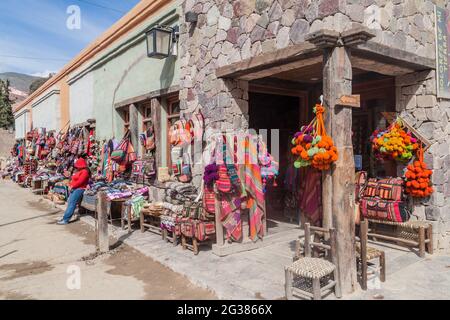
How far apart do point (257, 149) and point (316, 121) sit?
1804mm

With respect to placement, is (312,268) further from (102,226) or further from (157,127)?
(157,127)

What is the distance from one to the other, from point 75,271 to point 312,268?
3448 mm

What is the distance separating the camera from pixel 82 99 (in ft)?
46.1

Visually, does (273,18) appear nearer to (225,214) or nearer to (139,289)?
(225,214)

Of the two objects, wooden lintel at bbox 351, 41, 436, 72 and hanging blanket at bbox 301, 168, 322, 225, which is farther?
hanging blanket at bbox 301, 168, 322, 225

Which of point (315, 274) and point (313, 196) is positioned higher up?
point (313, 196)

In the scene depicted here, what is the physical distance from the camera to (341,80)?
4379 mm

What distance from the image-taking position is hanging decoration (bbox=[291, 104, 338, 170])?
13.9 feet

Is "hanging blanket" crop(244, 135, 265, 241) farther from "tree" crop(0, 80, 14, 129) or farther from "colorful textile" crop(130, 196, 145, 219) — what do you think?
"tree" crop(0, 80, 14, 129)

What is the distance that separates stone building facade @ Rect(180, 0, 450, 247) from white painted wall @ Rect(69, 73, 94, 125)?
676cm

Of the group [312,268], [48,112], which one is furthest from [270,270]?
[48,112]

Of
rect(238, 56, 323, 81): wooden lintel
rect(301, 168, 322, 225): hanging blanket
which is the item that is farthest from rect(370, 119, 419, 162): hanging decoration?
rect(238, 56, 323, 81): wooden lintel

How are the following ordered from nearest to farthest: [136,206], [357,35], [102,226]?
[357,35], [102,226], [136,206]

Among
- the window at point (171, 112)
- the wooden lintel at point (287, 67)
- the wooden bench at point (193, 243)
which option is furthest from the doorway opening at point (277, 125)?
the wooden bench at point (193, 243)
